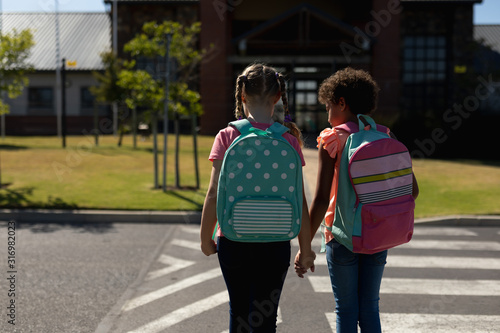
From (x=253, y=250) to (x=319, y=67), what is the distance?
84.4 feet

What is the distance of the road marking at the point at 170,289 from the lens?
199 inches

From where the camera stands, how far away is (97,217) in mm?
9438

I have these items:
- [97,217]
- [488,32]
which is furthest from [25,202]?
[488,32]

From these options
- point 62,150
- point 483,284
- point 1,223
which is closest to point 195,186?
point 1,223

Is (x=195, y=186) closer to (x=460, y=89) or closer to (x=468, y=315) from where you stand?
(x=468, y=315)

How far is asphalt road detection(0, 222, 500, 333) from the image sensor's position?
458 cm

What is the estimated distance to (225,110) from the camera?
93.8 feet

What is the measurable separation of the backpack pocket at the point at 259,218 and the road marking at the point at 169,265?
356 cm

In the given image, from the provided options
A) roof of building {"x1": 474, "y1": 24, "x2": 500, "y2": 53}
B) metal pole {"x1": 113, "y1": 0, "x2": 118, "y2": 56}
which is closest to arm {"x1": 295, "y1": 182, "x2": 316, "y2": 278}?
metal pole {"x1": 113, "y1": 0, "x2": 118, "y2": 56}

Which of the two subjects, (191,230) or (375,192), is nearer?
(375,192)

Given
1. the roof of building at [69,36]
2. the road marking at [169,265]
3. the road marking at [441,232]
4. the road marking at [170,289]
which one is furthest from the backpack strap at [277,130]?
the roof of building at [69,36]

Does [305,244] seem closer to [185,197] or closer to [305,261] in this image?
[305,261]

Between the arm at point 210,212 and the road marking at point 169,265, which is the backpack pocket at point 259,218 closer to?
the arm at point 210,212

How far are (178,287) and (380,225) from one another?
10.7ft
